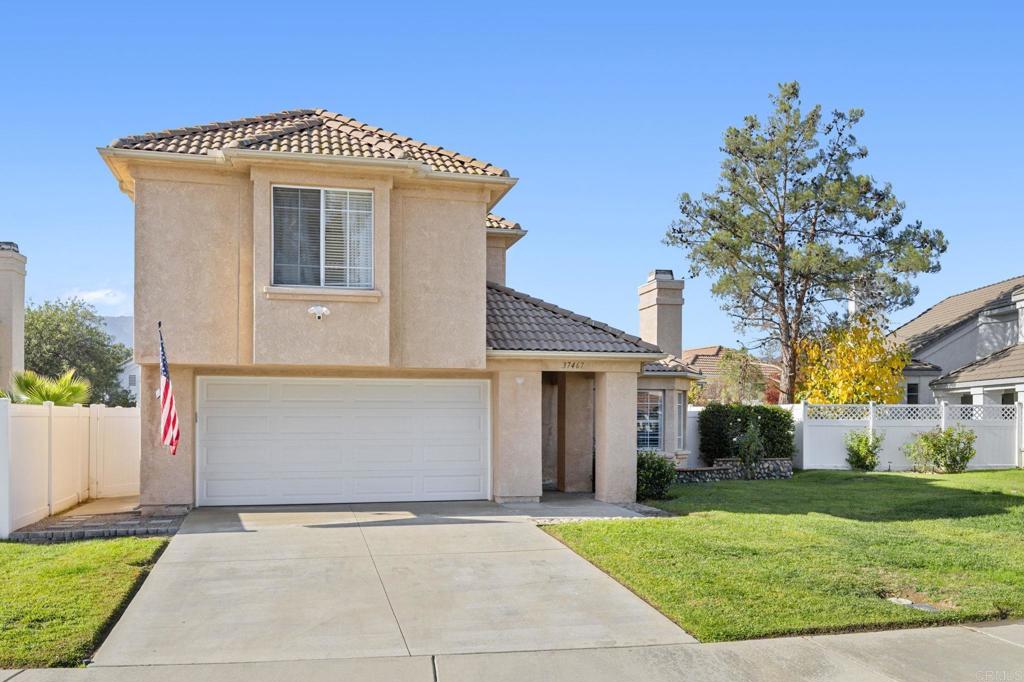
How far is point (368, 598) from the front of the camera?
375 inches

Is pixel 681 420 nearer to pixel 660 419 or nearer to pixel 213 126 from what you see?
pixel 660 419

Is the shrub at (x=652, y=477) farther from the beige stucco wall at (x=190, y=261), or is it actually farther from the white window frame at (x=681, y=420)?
the beige stucco wall at (x=190, y=261)

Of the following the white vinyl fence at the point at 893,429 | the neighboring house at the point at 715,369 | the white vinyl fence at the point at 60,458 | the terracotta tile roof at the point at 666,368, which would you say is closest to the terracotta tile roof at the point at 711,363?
the neighboring house at the point at 715,369

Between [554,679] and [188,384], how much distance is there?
999cm

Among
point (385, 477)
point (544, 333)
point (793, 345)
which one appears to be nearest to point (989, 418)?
point (793, 345)

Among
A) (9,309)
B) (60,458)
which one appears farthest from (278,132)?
(9,309)

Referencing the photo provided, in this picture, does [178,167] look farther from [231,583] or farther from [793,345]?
[793,345]

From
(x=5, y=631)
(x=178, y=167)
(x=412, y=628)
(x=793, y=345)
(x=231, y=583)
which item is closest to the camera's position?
(x=5, y=631)

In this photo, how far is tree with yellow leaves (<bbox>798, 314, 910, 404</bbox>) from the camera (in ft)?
90.0

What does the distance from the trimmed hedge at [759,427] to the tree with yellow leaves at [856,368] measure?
327cm

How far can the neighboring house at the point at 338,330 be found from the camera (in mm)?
Result: 14531

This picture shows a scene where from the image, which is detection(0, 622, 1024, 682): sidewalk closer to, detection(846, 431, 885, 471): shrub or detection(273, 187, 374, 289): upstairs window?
detection(273, 187, 374, 289): upstairs window

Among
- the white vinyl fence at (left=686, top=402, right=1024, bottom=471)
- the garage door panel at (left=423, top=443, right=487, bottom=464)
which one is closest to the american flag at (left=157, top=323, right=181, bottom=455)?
the garage door panel at (left=423, top=443, right=487, bottom=464)

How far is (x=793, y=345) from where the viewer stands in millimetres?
30688
